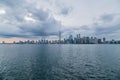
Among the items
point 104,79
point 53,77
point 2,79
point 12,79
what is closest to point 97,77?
point 104,79

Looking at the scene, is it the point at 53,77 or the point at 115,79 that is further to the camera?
the point at 53,77

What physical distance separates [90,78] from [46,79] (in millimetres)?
13579

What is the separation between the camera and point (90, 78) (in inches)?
1367

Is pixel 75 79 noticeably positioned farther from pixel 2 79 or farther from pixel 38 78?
pixel 2 79

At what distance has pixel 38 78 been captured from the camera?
3503 cm

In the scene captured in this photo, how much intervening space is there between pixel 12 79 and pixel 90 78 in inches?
939

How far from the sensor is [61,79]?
33906 millimetres

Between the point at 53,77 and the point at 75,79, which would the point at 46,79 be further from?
the point at 75,79

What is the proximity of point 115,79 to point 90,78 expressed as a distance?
7.24 metres

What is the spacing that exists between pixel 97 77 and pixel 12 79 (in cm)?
2627

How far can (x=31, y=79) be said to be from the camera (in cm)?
3409

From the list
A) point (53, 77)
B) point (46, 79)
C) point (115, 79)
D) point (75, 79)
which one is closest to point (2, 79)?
point (46, 79)

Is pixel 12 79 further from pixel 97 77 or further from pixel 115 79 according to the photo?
pixel 115 79

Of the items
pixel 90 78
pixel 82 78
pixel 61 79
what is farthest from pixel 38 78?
pixel 90 78
